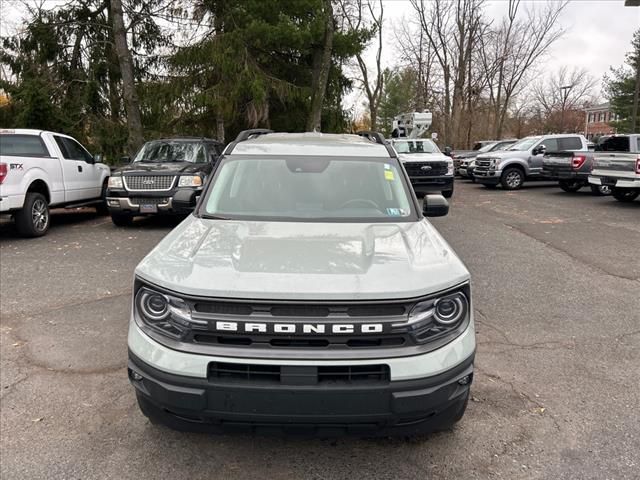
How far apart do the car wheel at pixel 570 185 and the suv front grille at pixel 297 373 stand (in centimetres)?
1596

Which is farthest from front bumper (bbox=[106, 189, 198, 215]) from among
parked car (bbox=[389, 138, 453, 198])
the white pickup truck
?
parked car (bbox=[389, 138, 453, 198])

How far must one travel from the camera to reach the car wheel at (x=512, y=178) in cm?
1742

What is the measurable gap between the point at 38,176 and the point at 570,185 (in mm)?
15632

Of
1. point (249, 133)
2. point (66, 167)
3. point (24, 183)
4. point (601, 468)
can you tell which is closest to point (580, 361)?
point (601, 468)

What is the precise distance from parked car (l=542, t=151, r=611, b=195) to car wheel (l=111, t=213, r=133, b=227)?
13.1m

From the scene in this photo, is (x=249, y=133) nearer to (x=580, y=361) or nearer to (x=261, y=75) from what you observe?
(x=580, y=361)

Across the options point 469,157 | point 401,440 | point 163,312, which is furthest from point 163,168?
point 469,157

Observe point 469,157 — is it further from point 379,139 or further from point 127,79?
point 379,139

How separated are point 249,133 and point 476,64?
37.3 m

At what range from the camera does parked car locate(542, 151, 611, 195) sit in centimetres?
1516

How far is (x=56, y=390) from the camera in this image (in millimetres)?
3537

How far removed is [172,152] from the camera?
10.6 meters

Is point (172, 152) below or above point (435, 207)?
above

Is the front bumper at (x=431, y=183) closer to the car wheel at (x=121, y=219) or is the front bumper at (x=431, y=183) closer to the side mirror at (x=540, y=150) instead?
the side mirror at (x=540, y=150)
